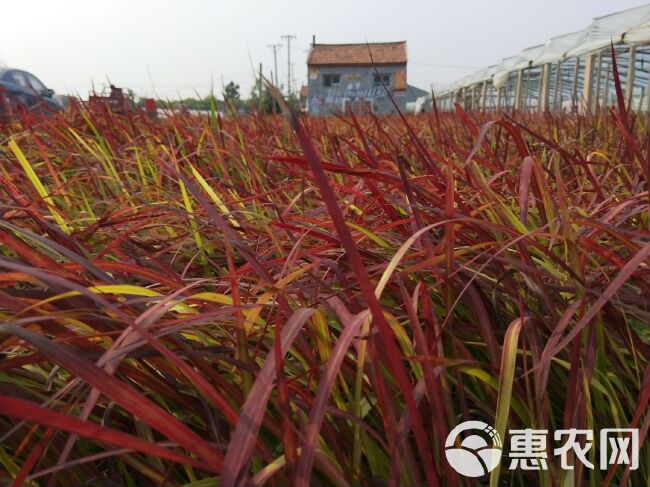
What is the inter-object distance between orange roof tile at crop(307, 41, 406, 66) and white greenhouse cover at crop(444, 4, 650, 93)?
22311 millimetres

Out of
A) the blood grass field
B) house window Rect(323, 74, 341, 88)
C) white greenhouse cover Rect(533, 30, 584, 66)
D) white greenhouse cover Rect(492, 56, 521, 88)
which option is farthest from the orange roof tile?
the blood grass field

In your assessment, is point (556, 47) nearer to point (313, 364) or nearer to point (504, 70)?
point (504, 70)

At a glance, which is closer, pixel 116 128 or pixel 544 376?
pixel 544 376

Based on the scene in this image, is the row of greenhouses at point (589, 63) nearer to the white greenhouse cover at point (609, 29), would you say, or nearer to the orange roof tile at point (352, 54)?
the white greenhouse cover at point (609, 29)

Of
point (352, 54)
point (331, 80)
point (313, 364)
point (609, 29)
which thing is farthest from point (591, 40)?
point (331, 80)

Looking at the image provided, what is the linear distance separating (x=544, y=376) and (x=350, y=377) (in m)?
0.22

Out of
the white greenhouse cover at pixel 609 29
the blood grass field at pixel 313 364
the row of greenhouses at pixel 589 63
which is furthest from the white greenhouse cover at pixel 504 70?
the blood grass field at pixel 313 364

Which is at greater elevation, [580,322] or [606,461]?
[580,322]

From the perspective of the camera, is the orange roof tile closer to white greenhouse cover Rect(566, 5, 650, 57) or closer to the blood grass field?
white greenhouse cover Rect(566, 5, 650, 57)

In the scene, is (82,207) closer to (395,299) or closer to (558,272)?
(395,299)

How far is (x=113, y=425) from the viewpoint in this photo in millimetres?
673

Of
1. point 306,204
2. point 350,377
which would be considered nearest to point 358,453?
point 350,377

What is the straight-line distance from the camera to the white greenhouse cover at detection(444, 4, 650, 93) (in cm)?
1063

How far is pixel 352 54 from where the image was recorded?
44750 mm
